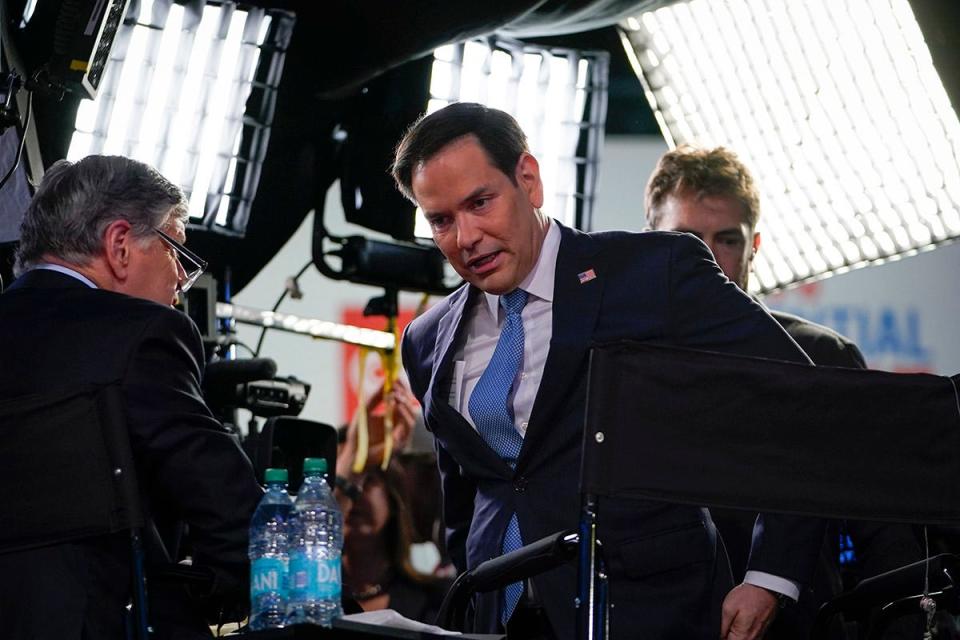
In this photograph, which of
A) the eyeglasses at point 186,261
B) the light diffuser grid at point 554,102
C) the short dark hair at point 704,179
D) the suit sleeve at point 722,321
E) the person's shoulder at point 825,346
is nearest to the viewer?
the suit sleeve at point 722,321

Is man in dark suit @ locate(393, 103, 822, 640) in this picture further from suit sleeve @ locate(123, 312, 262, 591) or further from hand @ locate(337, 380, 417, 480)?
hand @ locate(337, 380, 417, 480)

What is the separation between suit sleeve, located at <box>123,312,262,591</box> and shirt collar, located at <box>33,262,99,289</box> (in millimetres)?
248

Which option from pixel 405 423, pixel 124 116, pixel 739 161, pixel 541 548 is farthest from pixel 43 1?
pixel 405 423

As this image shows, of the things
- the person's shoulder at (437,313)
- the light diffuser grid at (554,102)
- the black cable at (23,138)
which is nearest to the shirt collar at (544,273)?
the person's shoulder at (437,313)

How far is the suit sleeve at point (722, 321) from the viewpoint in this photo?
204cm

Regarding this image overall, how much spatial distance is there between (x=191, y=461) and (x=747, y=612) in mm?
888

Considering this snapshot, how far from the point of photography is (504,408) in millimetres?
2178

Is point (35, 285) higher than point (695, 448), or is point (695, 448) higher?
point (35, 285)

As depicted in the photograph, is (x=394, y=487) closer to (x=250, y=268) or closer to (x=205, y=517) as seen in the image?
(x=250, y=268)

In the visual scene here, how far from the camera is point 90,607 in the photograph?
6.35ft

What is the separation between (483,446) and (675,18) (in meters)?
1.65

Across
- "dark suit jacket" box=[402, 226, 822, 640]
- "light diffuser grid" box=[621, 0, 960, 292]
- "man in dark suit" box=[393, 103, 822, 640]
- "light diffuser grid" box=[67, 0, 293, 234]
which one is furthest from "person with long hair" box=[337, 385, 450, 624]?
"dark suit jacket" box=[402, 226, 822, 640]

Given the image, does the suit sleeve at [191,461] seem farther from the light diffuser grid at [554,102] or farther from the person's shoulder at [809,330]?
the light diffuser grid at [554,102]

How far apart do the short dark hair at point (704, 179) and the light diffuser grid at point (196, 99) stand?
1188 mm
